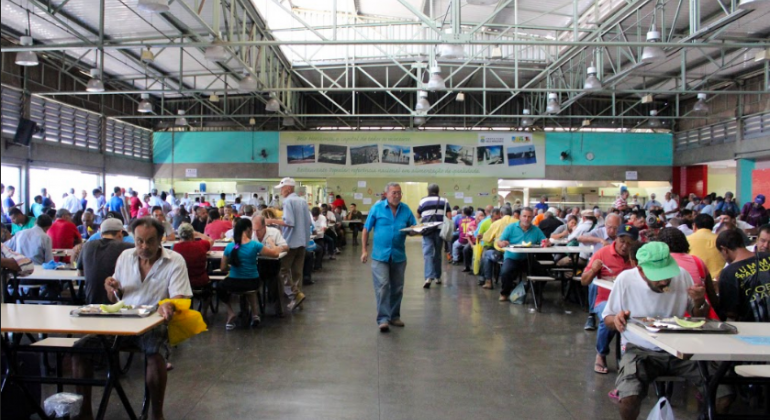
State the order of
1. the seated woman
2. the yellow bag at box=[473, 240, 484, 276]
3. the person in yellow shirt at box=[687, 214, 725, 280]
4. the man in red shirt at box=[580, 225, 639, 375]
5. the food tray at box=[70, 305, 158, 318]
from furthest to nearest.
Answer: the yellow bag at box=[473, 240, 484, 276], the seated woman, the person in yellow shirt at box=[687, 214, 725, 280], the man in red shirt at box=[580, 225, 639, 375], the food tray at box=[70, 305, 158, 318]

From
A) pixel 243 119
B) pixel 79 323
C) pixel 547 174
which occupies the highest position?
pixel 243 119

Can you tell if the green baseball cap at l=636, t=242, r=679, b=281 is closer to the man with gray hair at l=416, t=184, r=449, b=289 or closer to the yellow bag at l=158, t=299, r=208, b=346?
the yellow bag at l=158, t=299, r=208, b=346

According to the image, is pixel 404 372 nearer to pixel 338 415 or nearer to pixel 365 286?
Result: pixel 338 415

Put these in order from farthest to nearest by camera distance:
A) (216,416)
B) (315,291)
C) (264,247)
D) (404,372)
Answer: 1. (315,291)
2. (264,247)
3. (404,372)
4. (216,416)

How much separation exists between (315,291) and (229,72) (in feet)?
30.3

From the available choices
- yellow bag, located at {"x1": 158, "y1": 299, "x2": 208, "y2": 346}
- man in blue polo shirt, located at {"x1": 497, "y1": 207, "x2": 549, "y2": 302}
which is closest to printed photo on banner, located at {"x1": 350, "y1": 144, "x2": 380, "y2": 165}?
man in blue polo shirt, located at {"x1": 497, "y1": 207, "x2": 549, "y2": 302}

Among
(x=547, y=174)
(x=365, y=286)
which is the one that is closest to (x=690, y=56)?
(x=547, y=174)

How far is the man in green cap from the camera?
3.27 meters

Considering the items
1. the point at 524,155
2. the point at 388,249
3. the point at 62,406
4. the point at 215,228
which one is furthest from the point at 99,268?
the point at 524,155

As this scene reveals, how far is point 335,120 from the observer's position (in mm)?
22828

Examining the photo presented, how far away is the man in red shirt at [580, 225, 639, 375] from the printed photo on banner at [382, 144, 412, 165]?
55.0ft

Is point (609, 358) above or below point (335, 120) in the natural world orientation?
below

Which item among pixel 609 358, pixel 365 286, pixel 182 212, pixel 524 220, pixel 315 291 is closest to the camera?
pixel 609 358

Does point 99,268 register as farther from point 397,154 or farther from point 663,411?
point 397,154
